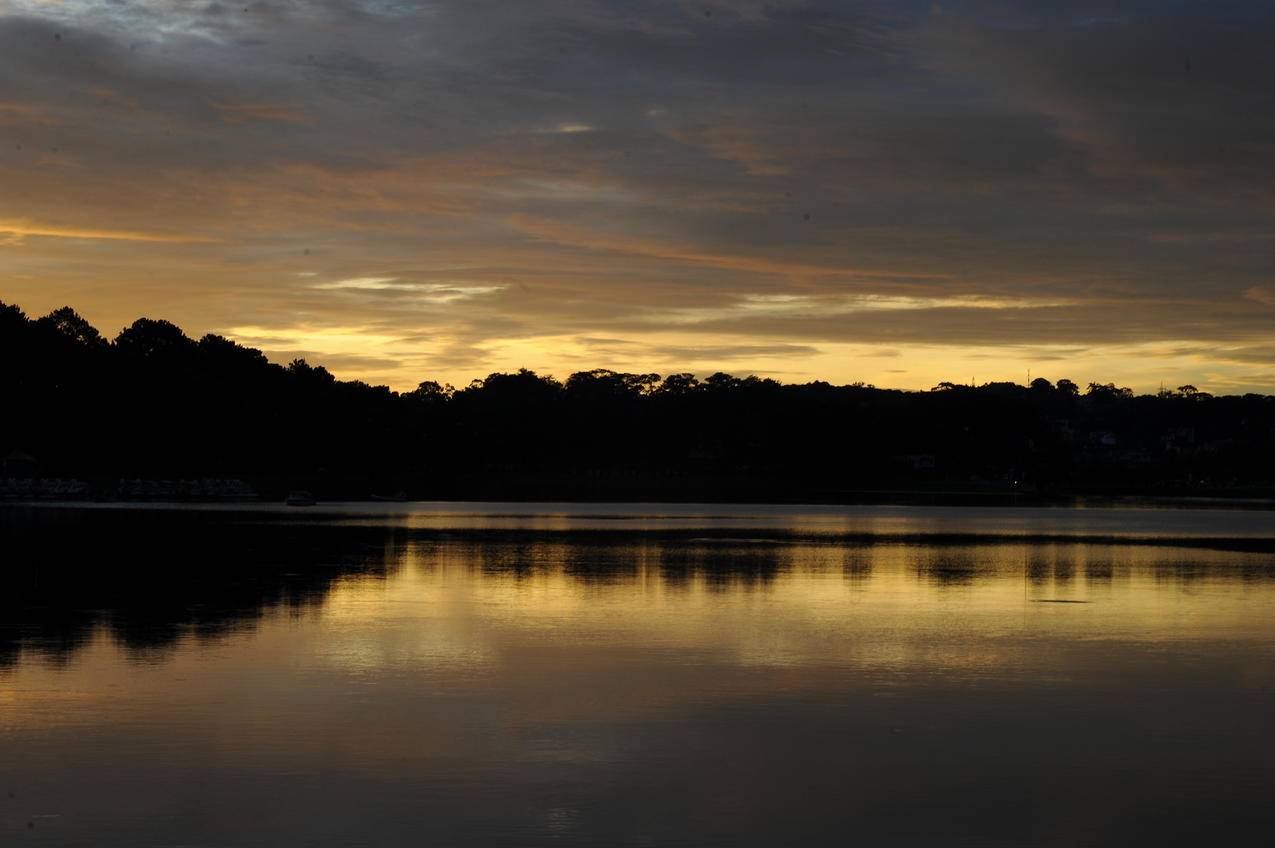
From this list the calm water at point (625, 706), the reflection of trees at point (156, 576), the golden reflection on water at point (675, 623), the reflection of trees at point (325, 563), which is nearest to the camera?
the calm water at point (625, 706)

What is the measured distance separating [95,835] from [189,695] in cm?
790

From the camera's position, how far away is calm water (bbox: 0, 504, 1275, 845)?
15383 millimetres

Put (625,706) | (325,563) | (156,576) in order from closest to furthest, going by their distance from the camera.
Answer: (625,706), (156,576), (325,563)

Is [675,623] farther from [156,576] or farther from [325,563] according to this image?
[325,563]

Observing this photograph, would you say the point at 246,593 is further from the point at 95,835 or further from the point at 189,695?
the point at 95,835

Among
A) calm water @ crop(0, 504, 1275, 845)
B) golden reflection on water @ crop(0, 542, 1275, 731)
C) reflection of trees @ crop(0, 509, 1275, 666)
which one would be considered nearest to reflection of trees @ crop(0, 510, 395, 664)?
reflection of trees @ crop(0, 509, 1275, 666)

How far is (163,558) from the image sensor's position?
5103 cm

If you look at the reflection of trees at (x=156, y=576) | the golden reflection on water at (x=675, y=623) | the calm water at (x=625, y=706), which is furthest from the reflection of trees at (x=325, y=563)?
the golden reflection on water at (x=675, y=623)

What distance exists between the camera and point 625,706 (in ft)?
72.3

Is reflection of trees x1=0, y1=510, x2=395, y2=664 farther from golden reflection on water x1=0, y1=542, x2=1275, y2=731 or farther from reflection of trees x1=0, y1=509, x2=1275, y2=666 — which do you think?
golden reflection on water x1=0, y1=542, x2=1275, y2=731

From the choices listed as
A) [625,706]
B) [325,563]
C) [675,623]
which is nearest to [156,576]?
[325,563]

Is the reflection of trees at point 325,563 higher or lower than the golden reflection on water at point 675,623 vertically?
higher

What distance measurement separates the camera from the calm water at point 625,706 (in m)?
15.4

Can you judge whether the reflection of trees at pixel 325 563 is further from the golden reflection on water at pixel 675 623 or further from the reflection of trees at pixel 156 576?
the golden reflection on water at pixel 675 623
